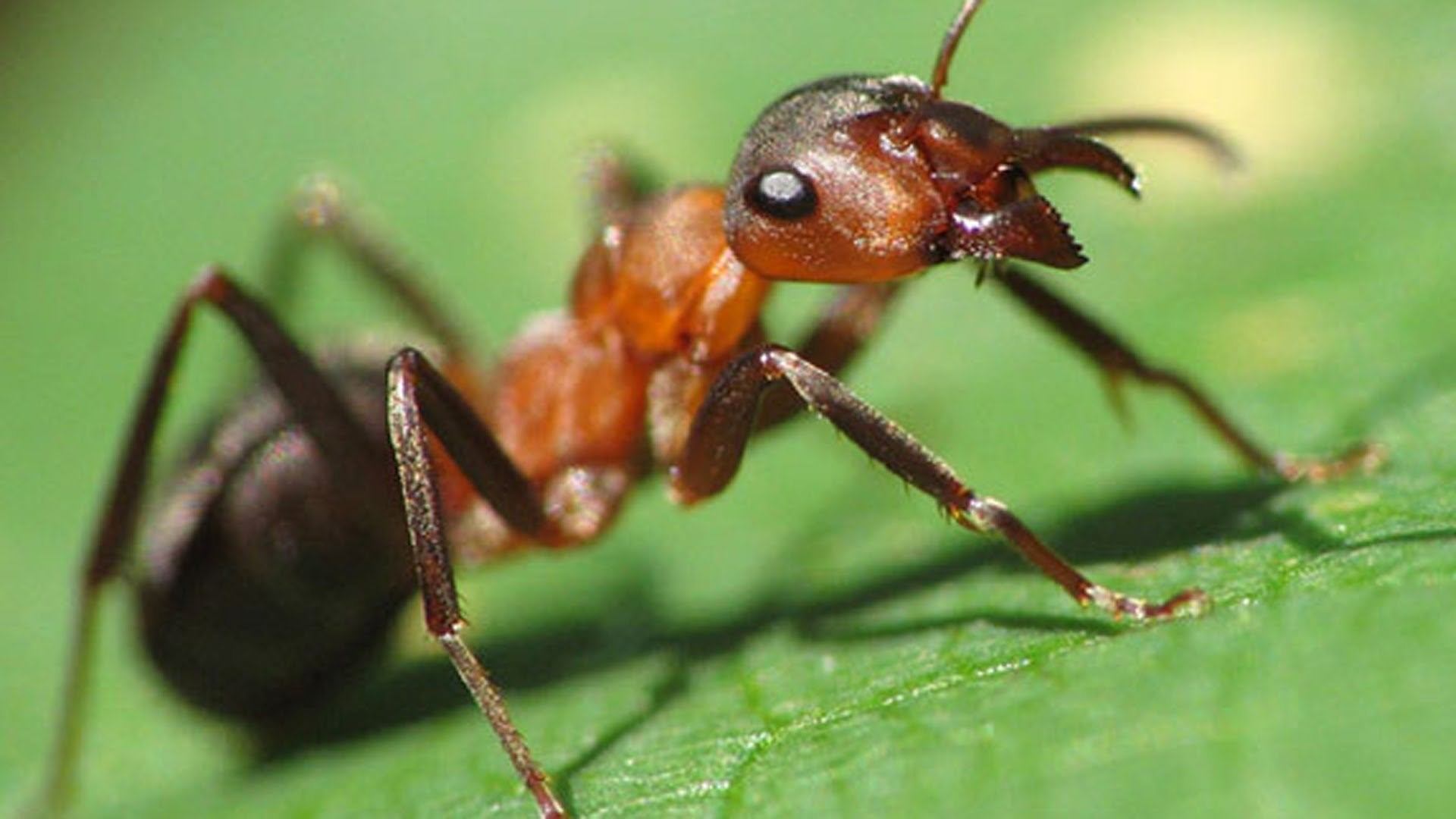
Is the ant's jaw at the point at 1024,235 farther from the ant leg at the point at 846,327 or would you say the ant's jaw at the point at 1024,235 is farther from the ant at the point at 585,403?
the ant leg at the point at 846,327

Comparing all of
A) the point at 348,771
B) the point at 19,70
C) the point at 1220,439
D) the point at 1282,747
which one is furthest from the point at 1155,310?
the point at 19,70

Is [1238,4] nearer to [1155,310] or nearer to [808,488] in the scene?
[1155,310]

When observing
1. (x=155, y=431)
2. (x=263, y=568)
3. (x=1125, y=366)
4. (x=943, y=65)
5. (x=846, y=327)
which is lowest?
(x=263, y=568)

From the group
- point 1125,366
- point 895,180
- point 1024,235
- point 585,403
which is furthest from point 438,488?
point 1125,366

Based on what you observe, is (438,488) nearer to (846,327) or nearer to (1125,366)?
(846,327)

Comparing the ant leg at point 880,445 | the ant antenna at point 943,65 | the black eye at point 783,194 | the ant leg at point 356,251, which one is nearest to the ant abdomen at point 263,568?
the ant leg at point 356,251

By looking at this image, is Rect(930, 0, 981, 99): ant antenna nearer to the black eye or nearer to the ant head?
the ant head
